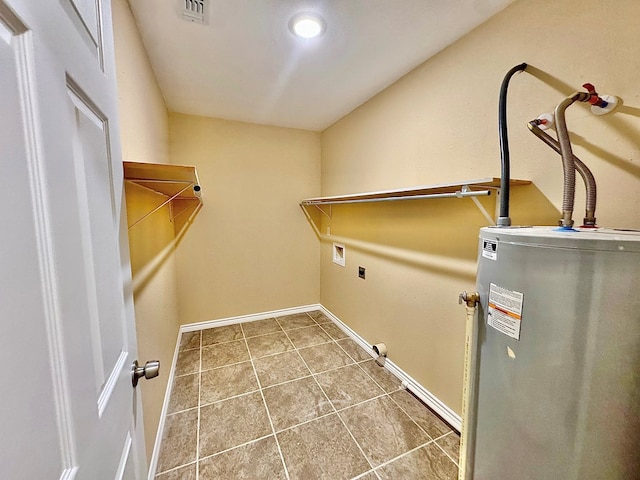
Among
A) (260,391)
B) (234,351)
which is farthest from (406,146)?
(234,351)

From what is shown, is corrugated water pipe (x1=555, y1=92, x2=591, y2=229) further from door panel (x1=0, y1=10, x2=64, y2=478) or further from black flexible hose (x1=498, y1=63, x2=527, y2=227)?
door panel (x1=0, y1=10, x2=64, y2=478)

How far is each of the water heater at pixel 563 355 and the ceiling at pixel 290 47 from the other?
4.25 feet

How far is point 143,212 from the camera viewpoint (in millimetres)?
1376

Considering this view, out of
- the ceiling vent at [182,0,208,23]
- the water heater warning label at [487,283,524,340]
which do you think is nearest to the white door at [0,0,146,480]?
the ceiling vent at [182,0,208,23]

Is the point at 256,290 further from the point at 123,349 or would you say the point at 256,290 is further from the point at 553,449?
the point at 553,449

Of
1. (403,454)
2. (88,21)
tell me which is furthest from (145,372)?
(403,454)

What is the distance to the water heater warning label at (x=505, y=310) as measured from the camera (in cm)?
79

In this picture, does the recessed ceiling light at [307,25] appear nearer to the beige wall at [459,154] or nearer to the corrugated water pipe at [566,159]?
the beige wall at [459,154]

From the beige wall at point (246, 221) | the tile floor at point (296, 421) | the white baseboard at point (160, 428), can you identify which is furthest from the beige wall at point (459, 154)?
the white baseboard at point (160, 428)

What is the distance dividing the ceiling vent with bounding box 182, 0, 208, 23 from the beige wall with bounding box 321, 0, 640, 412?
1.38 metres

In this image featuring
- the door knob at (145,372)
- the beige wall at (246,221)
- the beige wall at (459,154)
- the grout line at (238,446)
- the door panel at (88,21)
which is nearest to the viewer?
the door panel at (88,21)

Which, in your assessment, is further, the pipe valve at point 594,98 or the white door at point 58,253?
the pipe valve at point 594,98

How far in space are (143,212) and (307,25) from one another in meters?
1.37

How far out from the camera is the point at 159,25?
57.0 inches
